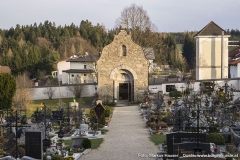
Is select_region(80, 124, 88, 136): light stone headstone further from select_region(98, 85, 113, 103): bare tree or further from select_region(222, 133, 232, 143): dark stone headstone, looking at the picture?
select_region(98, 85, 113, 103): bare tree

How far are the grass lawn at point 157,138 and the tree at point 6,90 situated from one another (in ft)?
47.0

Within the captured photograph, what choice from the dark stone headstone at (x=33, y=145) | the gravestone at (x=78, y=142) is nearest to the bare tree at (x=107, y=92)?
the gravestone at (x=78, y=142)

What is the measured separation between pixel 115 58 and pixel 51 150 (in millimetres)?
20570

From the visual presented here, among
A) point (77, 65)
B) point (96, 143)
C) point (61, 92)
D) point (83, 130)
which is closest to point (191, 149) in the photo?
point (96, 143)

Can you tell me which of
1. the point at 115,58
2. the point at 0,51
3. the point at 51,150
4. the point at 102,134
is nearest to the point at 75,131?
the point at 102,134

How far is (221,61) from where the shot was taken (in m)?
47.7

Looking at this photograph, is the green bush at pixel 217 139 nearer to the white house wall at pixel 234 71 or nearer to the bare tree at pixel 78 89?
the bare tree at pixel 78 89

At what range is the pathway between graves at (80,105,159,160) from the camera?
57.4 ft

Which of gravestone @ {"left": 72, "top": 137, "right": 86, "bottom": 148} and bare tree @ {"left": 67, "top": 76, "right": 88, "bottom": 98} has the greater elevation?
bare tree @ {"left": 67, "top": 76, "right": 88, "bottom": 98}

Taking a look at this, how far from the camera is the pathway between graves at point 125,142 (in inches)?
689

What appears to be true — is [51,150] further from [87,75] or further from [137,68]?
[87,75]

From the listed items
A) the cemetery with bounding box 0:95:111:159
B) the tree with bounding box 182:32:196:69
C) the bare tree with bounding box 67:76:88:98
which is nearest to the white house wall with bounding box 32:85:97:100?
the bare tree with bounding box 67:76:88:98

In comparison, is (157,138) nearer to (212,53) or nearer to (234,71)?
(212,53)

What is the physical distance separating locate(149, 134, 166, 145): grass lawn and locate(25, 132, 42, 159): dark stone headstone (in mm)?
5876
